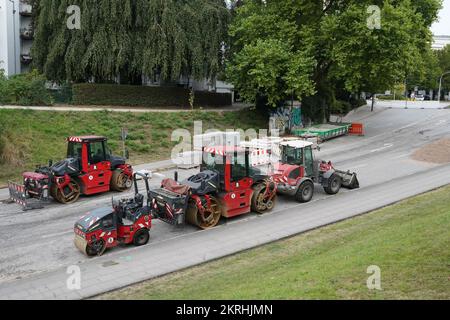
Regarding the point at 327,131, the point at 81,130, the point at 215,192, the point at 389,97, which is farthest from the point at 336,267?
the point at 389,97

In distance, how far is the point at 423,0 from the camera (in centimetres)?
3703

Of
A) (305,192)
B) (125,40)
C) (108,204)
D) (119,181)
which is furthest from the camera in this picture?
(125,40)

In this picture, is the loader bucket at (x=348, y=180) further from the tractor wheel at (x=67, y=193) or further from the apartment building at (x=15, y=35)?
the apartment building at (x=15, y=35)

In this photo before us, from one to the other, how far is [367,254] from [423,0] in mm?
32963

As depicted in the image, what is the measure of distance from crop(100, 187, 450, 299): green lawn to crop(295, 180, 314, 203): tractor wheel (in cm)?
286

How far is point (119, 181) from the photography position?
64.6 feet

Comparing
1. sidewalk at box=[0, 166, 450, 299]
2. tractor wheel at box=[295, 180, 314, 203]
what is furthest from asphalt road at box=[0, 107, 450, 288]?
tractor wheel at box=[295, 180, 314, 203]

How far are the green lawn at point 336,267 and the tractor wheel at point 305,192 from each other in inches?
113

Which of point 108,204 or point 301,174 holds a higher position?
point 301,174

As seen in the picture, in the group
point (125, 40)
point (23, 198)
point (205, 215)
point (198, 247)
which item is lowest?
point (198, 247)

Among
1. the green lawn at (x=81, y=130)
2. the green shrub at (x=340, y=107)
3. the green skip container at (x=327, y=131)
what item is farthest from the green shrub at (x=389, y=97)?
the green lawn at (x=81, y=130)

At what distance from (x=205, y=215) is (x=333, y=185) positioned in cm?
629

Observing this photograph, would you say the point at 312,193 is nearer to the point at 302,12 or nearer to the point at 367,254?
the point at 367,254

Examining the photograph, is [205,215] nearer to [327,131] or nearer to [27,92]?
[327,131]
